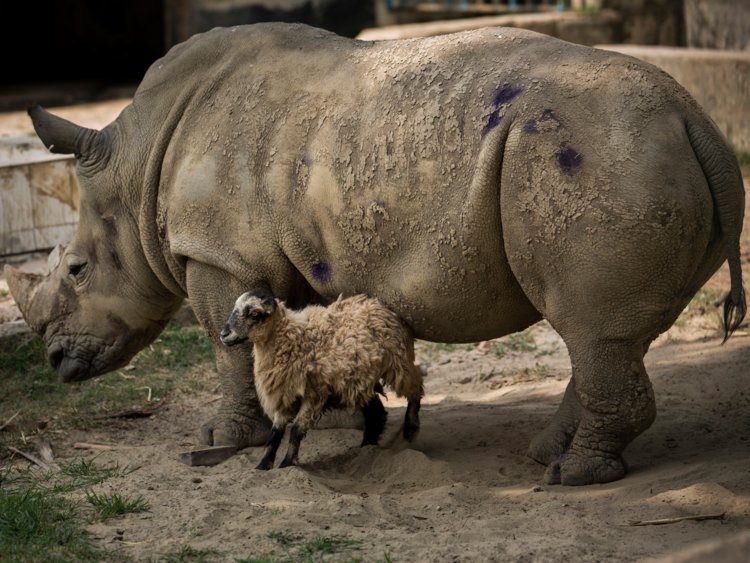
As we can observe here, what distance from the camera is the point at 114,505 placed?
529cm

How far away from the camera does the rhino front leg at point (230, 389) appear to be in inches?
245

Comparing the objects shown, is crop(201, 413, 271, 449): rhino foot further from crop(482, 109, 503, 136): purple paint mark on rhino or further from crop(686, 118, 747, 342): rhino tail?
crop(686, 118, 747, 342): rhino tail

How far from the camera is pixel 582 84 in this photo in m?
5.21

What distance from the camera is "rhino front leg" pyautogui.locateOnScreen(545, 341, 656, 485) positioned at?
205 inches

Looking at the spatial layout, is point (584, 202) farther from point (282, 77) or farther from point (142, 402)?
point (142, 402)

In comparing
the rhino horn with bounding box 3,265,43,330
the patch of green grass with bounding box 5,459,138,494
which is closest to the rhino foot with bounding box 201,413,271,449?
the patch of green grass with bounding box 5,459,138,494

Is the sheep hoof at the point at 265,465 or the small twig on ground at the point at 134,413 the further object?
the small twig on ground at the point at 134,413

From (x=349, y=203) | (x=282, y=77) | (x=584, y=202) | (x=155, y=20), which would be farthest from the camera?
(x=155, y=20)

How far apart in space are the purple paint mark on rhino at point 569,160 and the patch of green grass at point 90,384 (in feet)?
11.2

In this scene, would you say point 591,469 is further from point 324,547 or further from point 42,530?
point 42,530

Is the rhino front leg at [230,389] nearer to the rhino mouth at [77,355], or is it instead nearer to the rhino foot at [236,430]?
the rhino foot at [236,430]

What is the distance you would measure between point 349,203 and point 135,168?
4.65ft

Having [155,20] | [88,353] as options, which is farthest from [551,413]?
[155,20]

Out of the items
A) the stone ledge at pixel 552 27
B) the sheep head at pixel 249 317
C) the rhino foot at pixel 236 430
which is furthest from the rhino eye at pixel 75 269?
the stone ledge at pixel 552 27
